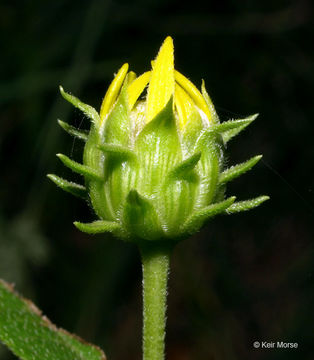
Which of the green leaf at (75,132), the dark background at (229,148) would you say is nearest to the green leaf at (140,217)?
the green leaf at (75,132)

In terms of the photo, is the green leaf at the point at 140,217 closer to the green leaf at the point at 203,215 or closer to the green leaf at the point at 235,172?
the green leaf at the point at 203,215

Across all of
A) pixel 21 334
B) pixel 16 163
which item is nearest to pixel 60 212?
pixel 16 163

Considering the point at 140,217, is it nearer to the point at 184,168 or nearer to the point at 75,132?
the point at 184,168

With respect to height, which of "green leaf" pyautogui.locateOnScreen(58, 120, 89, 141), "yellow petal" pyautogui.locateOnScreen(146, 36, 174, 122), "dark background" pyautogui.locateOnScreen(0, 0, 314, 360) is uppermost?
"yellow petal" pyautogui.locateOnScreen(146, 36, 174, 122)

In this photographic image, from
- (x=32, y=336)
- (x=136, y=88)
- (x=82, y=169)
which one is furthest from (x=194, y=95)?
(x=32, y=336)

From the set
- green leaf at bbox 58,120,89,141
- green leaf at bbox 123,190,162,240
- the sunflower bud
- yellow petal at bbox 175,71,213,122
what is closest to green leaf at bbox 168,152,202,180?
the sunflower bud

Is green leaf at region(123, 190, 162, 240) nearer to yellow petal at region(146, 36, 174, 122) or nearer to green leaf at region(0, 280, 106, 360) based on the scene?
yellow petal at region(146, 36, 174, 122)

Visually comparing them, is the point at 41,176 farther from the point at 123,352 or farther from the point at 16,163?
the point at 123,352

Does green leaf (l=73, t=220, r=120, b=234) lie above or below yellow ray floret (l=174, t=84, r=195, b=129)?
below
